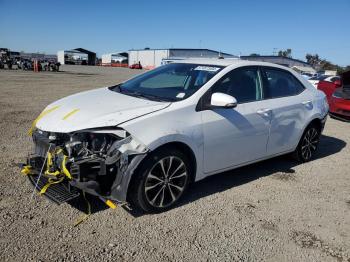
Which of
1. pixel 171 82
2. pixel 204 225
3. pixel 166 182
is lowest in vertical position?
pixel 204 225

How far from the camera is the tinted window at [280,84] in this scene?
507cm

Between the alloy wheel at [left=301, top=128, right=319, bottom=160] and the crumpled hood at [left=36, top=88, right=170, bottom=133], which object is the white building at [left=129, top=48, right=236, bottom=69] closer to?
the alloy wheel at [left=301, top=128, right=319, bottom=160]

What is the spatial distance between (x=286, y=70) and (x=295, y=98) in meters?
0.49

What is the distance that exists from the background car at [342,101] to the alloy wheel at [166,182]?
7808 mm

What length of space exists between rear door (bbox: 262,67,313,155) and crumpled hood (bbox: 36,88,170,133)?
1.85 m

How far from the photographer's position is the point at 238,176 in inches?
207

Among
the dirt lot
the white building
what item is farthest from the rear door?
the white building

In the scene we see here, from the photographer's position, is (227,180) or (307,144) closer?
(227,180)

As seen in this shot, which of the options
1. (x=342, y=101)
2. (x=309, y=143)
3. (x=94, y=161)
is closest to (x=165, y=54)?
(x=342, y=101)

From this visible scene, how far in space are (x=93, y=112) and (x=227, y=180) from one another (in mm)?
2277

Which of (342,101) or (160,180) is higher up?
(342,101)

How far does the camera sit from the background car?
10.1 m

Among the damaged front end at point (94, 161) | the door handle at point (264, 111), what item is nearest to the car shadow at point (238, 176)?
the damaged front end at point (94, 161)

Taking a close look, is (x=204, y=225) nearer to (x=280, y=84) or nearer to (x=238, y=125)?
(x=238, y=125)
